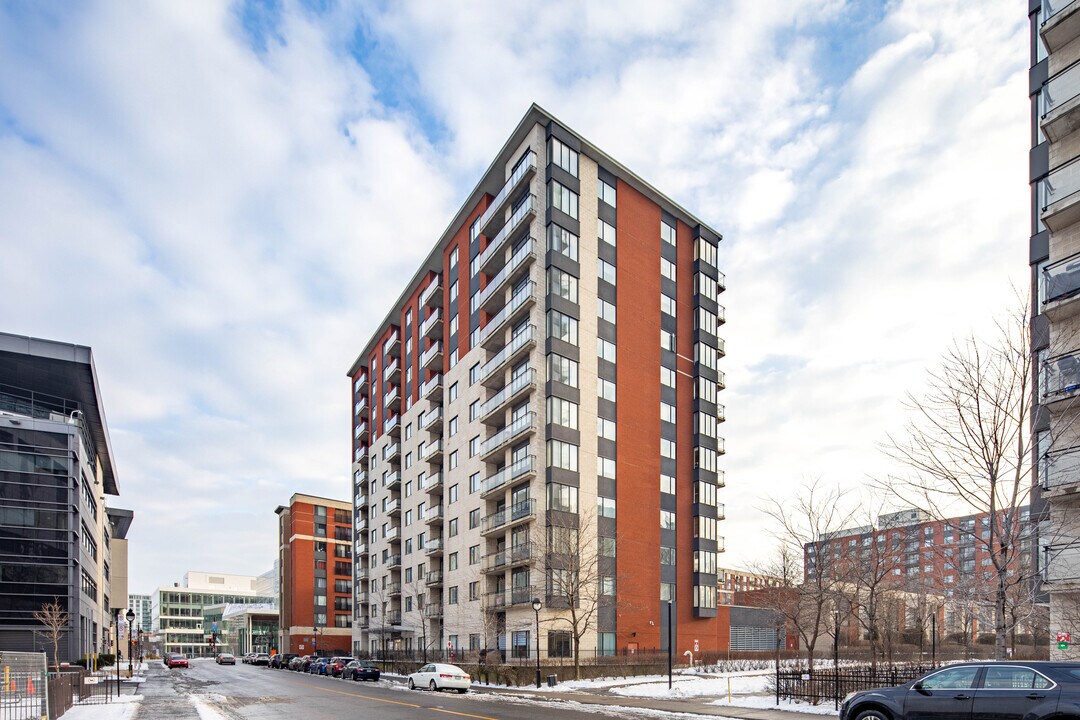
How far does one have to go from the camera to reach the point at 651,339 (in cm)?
5878

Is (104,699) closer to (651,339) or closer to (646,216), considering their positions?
(651,339)

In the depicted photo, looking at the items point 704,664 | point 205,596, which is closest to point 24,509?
point 704,664

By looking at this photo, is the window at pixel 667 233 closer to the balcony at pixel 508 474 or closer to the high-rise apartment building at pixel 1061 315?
the balcony at pixel 508 474

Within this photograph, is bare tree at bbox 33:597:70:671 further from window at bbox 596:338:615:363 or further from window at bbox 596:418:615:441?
window at bbox 596:338:615:363

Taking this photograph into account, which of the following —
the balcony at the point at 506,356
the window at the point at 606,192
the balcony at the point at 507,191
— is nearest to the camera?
the balcony at the point at 506,356

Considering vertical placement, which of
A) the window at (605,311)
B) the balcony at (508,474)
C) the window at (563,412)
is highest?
the window at (605,311)

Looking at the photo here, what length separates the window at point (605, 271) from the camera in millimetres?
55594

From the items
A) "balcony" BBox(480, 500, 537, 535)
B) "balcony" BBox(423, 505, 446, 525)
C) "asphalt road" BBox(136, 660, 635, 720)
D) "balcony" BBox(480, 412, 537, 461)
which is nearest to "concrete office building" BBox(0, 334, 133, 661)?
"balcony" BBox(423, 505, 446, 525)

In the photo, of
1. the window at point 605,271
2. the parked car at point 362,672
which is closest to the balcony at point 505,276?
the window at point 605,271

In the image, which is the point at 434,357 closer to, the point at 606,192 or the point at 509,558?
the point at 606,192

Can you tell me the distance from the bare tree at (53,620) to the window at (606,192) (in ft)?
164

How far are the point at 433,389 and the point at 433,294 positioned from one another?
360 inches

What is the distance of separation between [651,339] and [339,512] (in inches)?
3227

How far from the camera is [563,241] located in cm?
5306
